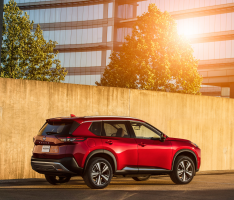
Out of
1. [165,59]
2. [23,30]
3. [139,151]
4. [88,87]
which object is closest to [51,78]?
[23,30]

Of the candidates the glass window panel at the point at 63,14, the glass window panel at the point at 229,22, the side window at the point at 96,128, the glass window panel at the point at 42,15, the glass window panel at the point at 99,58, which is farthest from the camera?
the glass window panel at the point at 42,15

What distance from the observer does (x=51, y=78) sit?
3650cm

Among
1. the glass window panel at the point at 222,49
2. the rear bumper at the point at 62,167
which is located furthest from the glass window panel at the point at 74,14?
the rear bumper at the point at 62,167

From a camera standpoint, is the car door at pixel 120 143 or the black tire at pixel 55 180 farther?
the black tire at pixel 55 180

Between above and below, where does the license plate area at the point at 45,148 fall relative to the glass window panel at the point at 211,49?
below

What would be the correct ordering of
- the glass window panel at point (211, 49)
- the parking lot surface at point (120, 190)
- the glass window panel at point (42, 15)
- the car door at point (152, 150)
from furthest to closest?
the glass window panel at point (42, 15), the glass window panel at point (211, 49), the car door at point (152, 150), the parking lot surface at point (120, 190)

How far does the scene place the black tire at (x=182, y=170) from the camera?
33.7ft

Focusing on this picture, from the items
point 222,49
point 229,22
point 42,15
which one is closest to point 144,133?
point 222,49

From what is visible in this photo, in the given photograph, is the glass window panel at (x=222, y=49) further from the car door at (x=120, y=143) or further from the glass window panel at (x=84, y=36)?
the car door at (x=120, y=143)

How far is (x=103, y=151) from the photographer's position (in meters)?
9.04

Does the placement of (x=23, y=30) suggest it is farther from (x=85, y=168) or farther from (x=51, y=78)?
(x=85, y=168)

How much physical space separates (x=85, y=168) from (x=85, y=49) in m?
52.9

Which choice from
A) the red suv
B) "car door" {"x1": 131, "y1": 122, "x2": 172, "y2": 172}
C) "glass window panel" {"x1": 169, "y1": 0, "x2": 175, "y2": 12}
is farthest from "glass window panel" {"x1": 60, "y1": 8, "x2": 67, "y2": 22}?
"car door" {"x1": 131, "y1": 122, "x2": 172, "y2": 172}

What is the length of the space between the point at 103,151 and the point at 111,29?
52910 millimetres
